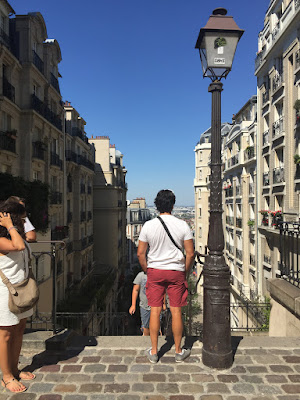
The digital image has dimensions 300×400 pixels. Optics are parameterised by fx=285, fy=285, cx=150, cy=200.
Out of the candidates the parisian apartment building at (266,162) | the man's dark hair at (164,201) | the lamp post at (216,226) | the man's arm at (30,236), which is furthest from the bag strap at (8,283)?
the parisian apartment building at (266,162)

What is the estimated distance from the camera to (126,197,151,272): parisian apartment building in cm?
5872

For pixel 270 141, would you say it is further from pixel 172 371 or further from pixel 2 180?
pixel 172 371

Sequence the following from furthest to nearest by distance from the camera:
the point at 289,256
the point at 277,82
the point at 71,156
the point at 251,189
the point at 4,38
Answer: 1. the point at 251,189
2. the point at 71,156
3. the point at 277,82
4. the point at 4,38
5. the point at 289,256

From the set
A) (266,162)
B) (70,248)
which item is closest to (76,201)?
(70,248)

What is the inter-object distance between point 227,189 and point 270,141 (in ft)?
38.2

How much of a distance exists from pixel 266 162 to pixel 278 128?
3472 mm

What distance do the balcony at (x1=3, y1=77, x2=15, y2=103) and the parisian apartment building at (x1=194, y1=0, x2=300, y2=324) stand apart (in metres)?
15.7

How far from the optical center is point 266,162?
2312cm

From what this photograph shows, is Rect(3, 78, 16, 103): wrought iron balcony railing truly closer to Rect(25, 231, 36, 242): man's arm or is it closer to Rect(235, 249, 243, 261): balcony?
Rect(25, 231, 36, 242): man's arm

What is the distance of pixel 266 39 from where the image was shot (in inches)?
906

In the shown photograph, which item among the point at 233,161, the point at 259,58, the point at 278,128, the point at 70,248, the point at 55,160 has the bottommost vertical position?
the point at 70,248

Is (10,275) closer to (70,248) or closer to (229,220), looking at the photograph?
(70,248)

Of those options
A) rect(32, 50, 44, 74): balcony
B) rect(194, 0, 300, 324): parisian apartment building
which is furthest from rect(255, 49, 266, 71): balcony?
rect(32, 50, 44, 74): balcony

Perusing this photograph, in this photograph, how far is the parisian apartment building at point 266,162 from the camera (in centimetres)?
1836
